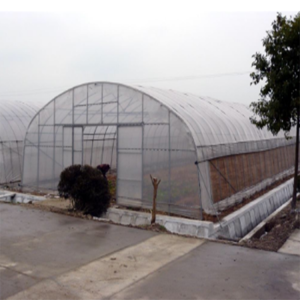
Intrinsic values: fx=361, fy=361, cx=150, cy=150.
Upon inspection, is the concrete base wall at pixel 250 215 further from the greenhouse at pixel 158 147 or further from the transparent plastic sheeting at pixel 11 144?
the transparent plastic sheeting at pixel 11 144

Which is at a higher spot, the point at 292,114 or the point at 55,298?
the point at 292,114

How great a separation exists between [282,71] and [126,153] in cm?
568

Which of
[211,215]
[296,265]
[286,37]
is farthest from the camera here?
[211,215]

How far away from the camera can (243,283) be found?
591 centimetres

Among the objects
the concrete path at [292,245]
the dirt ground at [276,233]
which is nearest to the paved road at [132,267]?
the concrete path at [292,245]

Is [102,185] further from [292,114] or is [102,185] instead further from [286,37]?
[286,37]

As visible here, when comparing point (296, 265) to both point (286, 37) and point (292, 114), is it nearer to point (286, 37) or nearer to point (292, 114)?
point (292, 114)

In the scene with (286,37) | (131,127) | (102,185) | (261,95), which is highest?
(286,37)

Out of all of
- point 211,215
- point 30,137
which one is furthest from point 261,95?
point 30,137

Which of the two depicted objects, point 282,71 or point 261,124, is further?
point 261,124

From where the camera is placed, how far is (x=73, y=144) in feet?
47.5

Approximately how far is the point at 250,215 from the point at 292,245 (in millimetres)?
4339

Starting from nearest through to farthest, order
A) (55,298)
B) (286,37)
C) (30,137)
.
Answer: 1. (55,298)
2. (286,37)
3. (30,137)

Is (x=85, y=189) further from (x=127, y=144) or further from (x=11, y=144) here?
(x=11, y=144)
